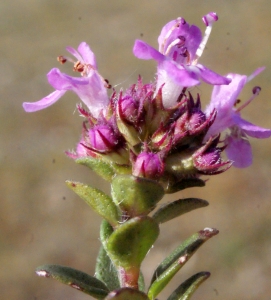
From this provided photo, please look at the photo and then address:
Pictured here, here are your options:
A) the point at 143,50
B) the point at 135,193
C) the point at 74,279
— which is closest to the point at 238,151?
the point at 135,193

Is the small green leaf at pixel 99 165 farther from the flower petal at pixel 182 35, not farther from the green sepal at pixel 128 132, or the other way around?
the flower petal at pixel 182 35

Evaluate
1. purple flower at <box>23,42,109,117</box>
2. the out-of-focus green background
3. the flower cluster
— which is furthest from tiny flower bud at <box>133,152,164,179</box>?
the out-of-focus green background

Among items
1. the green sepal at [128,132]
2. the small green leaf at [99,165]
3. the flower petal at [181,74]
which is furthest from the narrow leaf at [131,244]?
the flower petal at [181,74]

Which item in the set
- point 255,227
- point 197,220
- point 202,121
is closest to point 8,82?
point 197,220

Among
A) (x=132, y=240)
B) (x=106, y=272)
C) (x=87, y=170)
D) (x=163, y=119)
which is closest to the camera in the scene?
(x=132, y=240)

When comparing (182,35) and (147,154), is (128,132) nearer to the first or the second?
(147,154)

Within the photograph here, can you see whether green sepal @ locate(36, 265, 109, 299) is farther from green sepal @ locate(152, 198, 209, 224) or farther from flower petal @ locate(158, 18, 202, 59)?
flower petal @ locate(158, 18, 202, 59)

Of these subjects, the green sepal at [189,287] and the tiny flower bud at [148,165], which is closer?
the tiny flower bud at [148,165]
